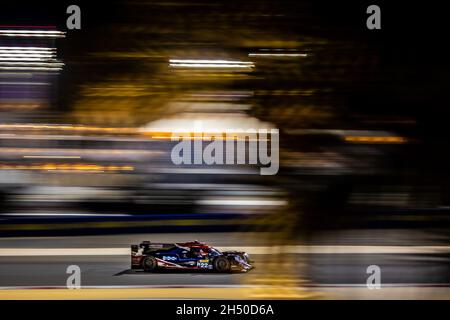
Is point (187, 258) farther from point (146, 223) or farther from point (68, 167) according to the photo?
point (68, 167)

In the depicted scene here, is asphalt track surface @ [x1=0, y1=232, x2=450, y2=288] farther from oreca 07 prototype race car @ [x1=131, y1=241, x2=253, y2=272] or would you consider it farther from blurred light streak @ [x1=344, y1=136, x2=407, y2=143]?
blurred light streak @ [x1=344, y1=136, x2=407, y2=143]

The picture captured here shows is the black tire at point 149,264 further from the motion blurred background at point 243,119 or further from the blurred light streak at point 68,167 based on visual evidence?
the blurred light streak at point 68,167

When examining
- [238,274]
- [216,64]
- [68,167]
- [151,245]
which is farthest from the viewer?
[151,245]

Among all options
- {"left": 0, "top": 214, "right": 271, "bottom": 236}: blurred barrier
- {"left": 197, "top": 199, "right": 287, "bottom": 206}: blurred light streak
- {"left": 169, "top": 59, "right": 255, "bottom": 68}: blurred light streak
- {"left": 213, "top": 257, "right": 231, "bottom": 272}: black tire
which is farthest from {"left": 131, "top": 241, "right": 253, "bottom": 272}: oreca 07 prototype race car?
{"left": 169, "top": 59, "right": 255, "bottom": 68}: blurred light streak

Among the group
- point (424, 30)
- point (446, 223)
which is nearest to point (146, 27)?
point (424, 30)

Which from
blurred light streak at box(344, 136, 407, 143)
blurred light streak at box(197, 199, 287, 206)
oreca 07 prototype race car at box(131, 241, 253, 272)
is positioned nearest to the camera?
blurred light streak at box(344, 136, 407, 143)

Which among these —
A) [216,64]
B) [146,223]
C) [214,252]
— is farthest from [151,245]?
[216,64]

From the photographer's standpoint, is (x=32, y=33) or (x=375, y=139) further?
(x=32, y=33)

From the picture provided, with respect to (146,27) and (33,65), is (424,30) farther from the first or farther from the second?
(33,65)
